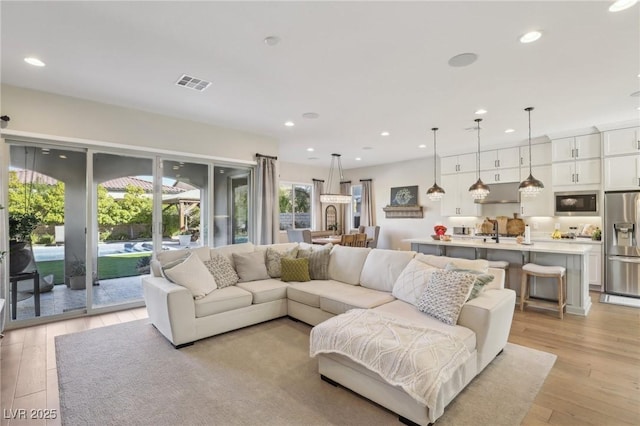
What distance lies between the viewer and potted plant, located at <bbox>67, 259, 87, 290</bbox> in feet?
13.9

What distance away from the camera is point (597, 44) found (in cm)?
270

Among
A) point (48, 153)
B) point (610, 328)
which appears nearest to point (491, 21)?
point (610, 328)

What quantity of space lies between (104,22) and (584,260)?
5.85 meters

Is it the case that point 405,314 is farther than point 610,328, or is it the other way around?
point 610,328

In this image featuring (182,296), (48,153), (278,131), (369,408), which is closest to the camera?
(369,408)

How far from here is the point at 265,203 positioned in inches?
229

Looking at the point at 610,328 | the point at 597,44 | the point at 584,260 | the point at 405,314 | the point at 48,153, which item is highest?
the point at 597,44

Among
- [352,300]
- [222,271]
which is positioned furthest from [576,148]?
[222,271]

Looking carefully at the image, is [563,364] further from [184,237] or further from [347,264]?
[184,237]

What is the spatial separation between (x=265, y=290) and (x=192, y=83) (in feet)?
8.52

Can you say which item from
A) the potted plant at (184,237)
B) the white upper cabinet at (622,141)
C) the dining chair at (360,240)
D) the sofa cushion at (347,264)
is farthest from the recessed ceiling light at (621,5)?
the potted plant at (184,237)

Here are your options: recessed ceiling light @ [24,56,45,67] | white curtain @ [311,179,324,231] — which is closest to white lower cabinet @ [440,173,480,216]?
white curtain @ [311,179,324,231]

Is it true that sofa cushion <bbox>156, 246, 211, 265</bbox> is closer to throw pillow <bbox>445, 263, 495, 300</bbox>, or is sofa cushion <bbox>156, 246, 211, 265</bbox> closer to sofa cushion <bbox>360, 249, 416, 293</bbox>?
sofa cushion <bbox>360, 249, 416, 293</bbox>

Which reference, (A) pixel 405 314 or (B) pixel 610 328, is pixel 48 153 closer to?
(A) pixel 405 314
